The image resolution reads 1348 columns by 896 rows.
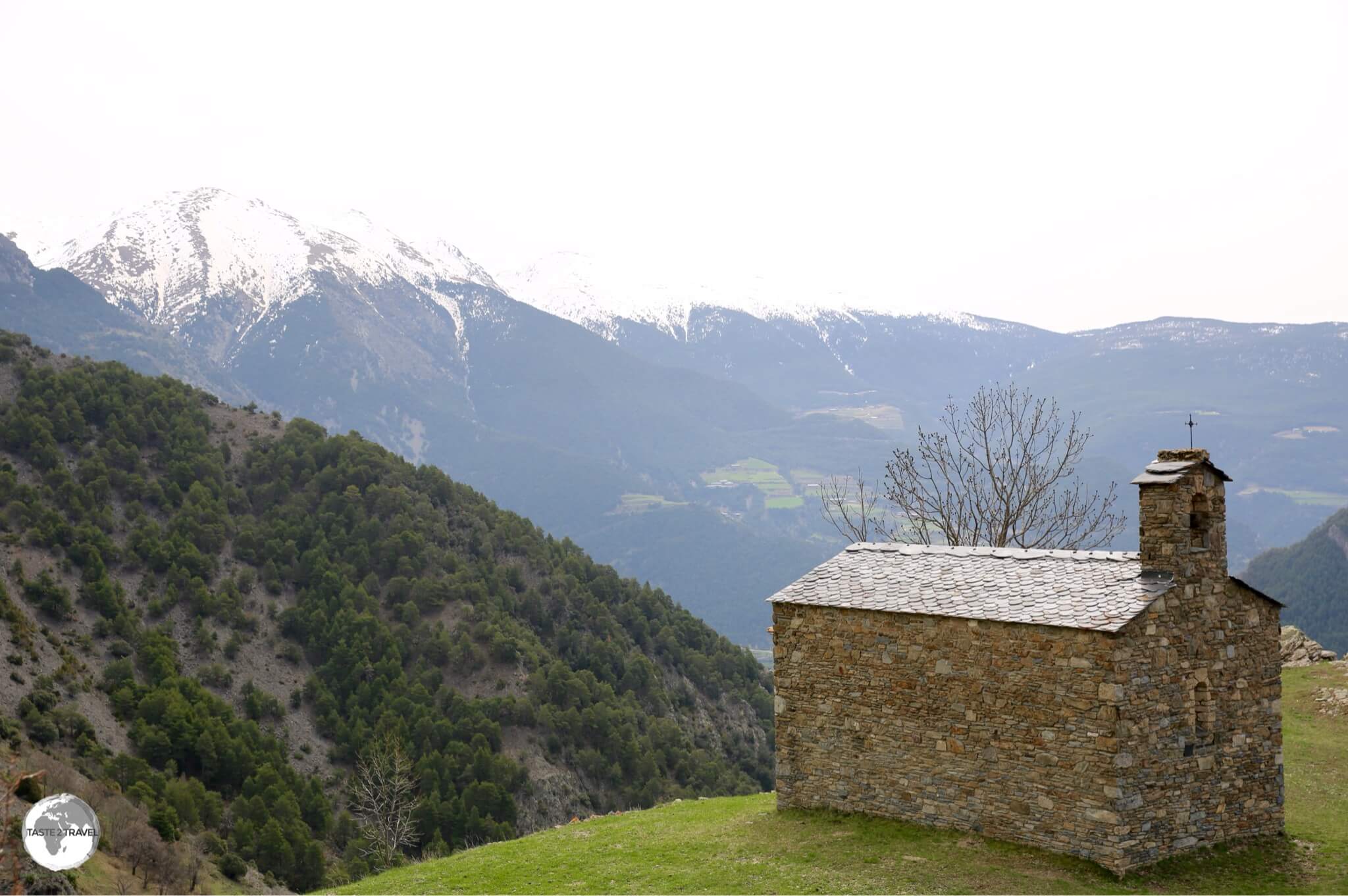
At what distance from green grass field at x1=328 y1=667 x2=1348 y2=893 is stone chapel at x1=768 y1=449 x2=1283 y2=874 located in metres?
0.48

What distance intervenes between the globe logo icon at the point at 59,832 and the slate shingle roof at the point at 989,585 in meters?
13.2

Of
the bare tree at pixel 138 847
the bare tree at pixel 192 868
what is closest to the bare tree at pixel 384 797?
the bare tree at pixel 192 868

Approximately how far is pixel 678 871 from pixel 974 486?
22780 mm

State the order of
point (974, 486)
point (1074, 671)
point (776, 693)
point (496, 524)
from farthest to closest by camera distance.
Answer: point (496, 524) < point (974, 486) < point (776, 693) < point (1074, 671)

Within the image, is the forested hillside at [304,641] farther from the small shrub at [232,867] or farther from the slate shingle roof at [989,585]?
the slate shingle roof at [989,585]

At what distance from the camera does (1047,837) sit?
741 inches

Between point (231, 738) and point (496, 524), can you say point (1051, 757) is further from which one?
point (496, 524)

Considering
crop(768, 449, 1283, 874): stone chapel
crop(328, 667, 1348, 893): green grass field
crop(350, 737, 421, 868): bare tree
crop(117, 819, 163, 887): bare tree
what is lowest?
crop(350, 737, 421, 868): bare tree

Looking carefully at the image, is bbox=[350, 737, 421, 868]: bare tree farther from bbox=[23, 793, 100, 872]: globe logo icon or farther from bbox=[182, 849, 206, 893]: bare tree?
bbox=[23, 793, 100, 872]: globe logo icon

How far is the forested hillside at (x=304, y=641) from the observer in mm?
55000

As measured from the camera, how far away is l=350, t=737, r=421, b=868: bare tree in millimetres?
48344

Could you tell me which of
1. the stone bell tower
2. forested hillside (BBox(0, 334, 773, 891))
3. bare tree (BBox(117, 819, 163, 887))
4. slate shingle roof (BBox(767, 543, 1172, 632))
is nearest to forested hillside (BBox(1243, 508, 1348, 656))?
forested hillside (BBox(0, 334, 773, 891))

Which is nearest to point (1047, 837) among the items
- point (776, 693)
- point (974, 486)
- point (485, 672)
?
point (776, 693)

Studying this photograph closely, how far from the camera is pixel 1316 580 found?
114 metres
